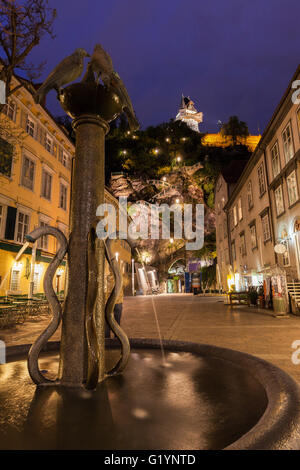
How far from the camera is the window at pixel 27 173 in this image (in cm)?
1889

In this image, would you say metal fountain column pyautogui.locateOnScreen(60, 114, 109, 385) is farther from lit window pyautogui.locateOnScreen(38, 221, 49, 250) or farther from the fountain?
lit window pyautogui.locateOnScreen(38, 221, 49, 250)

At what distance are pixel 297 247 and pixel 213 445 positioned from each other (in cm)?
1479

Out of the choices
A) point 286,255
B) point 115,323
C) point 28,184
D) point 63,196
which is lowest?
point 115,323

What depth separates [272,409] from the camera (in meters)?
2.22

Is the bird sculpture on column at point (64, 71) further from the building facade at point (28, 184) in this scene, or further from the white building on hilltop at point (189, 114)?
the white building on hilltop at point (189, 114)

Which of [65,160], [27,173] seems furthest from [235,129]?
[27,173]

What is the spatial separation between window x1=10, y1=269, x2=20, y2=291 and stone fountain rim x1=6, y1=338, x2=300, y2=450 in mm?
13694

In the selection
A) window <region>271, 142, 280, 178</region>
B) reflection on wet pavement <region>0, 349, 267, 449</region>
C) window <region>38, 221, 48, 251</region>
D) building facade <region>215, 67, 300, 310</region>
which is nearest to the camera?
reflection on wet pavement <region>0, 349, 267, 449</region>

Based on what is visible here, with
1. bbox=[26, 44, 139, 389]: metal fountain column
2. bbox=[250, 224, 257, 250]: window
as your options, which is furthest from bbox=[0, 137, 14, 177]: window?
bbox=[250, 224, 257, 250]: window

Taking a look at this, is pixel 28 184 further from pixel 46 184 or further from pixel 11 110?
pixel 11 110

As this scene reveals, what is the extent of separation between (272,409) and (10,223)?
17113 mm

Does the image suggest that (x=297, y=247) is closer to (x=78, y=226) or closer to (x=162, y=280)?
(x=78, y=226)

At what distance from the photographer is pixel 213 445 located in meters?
2.04

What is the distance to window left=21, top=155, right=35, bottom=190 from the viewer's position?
62.0 feet
